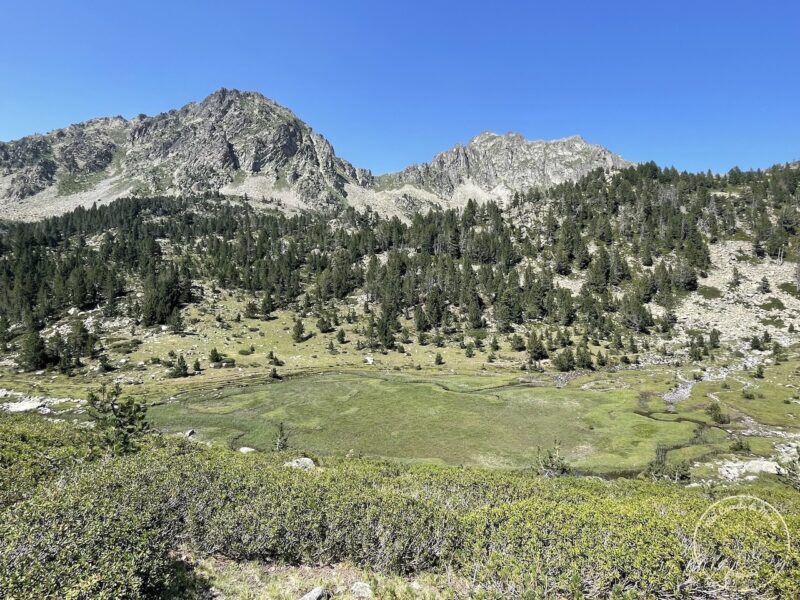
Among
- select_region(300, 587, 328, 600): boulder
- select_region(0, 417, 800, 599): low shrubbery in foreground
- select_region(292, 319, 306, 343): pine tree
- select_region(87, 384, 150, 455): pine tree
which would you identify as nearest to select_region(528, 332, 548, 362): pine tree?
select_region(292, 319, 306, 343): pine tree

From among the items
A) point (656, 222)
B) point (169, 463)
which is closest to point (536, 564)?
point (169, 463)

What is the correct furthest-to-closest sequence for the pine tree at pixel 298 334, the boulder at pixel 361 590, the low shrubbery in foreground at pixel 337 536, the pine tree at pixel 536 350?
1. the pine tree at pixel 298 334
2. the pine tree at pixel 536 350
3. the boulder at pixel 361 590
4. the low shrubbery in foreground at pixel 337 536

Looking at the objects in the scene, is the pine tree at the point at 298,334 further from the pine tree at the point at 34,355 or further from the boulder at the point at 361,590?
the boulder at the point at 361,590

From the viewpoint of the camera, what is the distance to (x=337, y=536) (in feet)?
46.5

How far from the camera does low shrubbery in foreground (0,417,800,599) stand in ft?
31.4

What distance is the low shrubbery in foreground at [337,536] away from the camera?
31.4ft

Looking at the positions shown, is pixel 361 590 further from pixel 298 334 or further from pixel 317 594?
pixel 298 334

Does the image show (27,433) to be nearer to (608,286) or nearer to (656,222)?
(608,286)

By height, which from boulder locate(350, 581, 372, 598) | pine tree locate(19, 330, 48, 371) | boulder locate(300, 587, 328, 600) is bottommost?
pine tree locate(19, 330, 48, 371)

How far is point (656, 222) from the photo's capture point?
184125 mm

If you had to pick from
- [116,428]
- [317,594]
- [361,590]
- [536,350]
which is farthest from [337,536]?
[536,350]

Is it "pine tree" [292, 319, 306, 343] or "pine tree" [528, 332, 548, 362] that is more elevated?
"pine tree" [292, 319, 306, 343]

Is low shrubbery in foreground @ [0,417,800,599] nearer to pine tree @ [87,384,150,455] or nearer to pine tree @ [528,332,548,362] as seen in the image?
pine tree @ [87,384,150,455]

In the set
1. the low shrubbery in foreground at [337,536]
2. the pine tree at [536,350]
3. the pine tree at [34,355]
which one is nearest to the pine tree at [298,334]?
the pine tree at [34,355]
